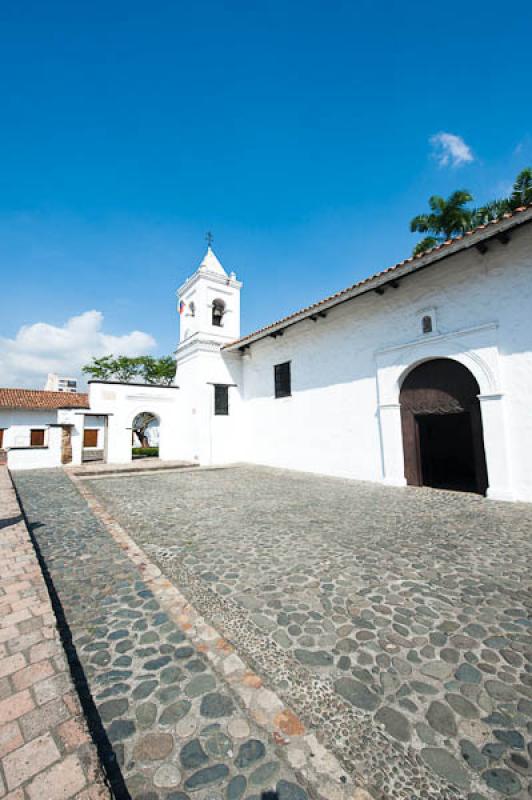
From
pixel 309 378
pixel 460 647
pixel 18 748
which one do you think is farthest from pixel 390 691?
pixel 309 378

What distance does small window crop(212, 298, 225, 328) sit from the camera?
15.4 meters

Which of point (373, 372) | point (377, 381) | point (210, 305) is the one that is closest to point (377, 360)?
point (373, 372)

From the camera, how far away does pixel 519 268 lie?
20.8ft

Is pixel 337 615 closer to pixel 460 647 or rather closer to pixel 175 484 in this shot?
pixel 460 647

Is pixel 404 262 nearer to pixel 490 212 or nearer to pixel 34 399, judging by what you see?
pixel 490 212

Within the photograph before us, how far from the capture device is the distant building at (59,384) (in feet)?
132

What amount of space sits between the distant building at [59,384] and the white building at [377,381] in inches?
1216

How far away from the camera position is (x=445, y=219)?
15398mm

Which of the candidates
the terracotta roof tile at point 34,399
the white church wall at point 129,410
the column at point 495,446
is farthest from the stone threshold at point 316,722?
the terracotta roof tile at point 34,399

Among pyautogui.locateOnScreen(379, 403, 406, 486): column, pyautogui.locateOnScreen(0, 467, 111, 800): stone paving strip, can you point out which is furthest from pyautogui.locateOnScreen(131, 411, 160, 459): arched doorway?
pyautogui.locateOnScreen(0, 467, 111, 800): stone paving strip

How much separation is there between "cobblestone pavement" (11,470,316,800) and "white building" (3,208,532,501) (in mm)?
6611

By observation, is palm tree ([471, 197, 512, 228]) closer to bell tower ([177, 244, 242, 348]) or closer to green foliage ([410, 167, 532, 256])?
green foliage ([410, 167, 532, 256])

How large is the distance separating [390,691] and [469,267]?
7.71 meters

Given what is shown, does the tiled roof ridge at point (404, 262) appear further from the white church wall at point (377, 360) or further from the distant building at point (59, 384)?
the distant building at point (59, 384)
